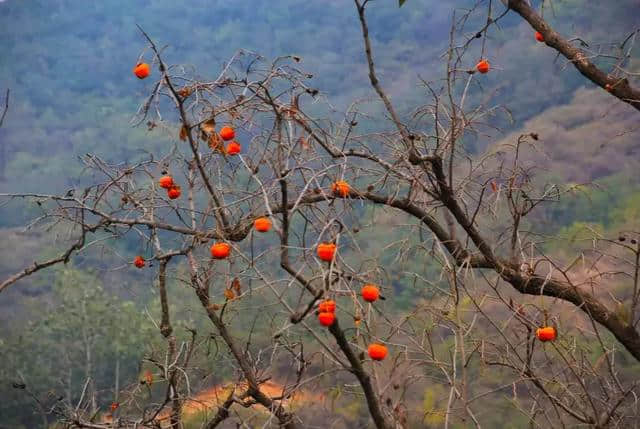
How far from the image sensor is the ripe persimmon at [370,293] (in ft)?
5.15

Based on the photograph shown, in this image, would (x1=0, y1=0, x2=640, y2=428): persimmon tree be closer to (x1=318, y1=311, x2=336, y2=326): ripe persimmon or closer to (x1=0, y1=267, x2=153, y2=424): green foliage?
(x1=318, y1=311, x2=336, y2=326): ripe persimmon

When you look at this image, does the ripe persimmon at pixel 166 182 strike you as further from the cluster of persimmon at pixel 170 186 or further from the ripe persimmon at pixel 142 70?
the ripe persimmon at pixel 142 70

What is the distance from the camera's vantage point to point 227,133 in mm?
2197

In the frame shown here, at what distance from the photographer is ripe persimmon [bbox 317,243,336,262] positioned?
1456 mm

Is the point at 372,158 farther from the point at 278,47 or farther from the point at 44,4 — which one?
the point at 44,4

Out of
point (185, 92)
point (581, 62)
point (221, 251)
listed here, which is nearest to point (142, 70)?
point (185, 92)

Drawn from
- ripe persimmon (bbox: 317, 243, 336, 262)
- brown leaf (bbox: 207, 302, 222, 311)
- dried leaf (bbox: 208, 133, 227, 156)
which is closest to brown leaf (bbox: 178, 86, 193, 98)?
dried leaf (bbox: 208, 133, 227, 156)

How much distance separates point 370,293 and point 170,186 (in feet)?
3.65

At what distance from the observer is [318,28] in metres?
20.8

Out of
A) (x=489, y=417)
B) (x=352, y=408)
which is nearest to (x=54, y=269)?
(x=352, y=408)

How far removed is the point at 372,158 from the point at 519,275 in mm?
628

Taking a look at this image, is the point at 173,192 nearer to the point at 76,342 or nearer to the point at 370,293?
the point at 370,293

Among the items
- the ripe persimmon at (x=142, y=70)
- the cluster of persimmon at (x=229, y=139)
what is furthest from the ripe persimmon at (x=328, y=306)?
the ripe persimmon at (x=142, y=70)

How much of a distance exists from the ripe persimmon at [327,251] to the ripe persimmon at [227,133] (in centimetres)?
81
